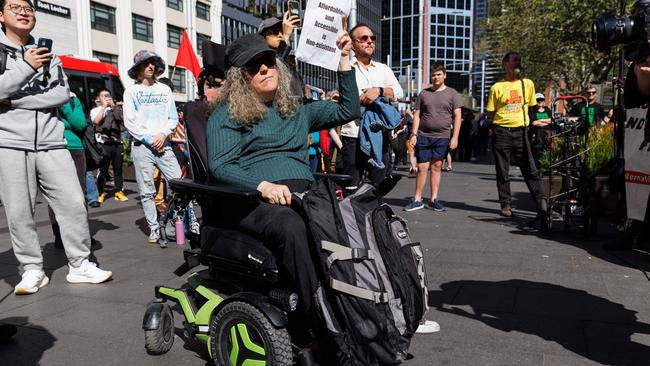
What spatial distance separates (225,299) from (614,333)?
7.20 ft

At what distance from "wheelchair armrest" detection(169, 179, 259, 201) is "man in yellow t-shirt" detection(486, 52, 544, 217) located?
4914 millimetres

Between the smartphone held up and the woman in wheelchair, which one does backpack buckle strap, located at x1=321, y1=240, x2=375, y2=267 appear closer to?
the woman in wheelchair

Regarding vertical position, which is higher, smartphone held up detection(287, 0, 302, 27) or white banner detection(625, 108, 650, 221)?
smartphone held up detection(287, 0, 302, 27)

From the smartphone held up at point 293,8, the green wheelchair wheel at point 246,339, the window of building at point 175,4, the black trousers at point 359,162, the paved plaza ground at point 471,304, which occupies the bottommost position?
the paved plaza ground at point 471,304

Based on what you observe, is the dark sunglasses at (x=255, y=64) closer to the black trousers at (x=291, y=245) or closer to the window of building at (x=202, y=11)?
the black trousers at (x=291, y=245)

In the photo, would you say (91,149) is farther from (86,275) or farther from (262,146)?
(262,146)

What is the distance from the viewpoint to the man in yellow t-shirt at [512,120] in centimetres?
659

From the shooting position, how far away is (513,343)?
291 centimetres

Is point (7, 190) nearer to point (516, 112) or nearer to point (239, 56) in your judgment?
point (239, 56)

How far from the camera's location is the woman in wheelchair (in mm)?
2525

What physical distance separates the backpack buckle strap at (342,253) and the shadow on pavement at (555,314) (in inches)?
55.8

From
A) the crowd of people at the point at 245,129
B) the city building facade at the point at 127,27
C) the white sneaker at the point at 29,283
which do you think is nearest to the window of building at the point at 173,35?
the city building facade at the point at 127,27

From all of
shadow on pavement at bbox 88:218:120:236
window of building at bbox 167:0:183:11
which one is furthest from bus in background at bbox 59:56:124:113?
window of building at bbox 167:0:183:11

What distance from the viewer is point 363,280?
7.00 feet
